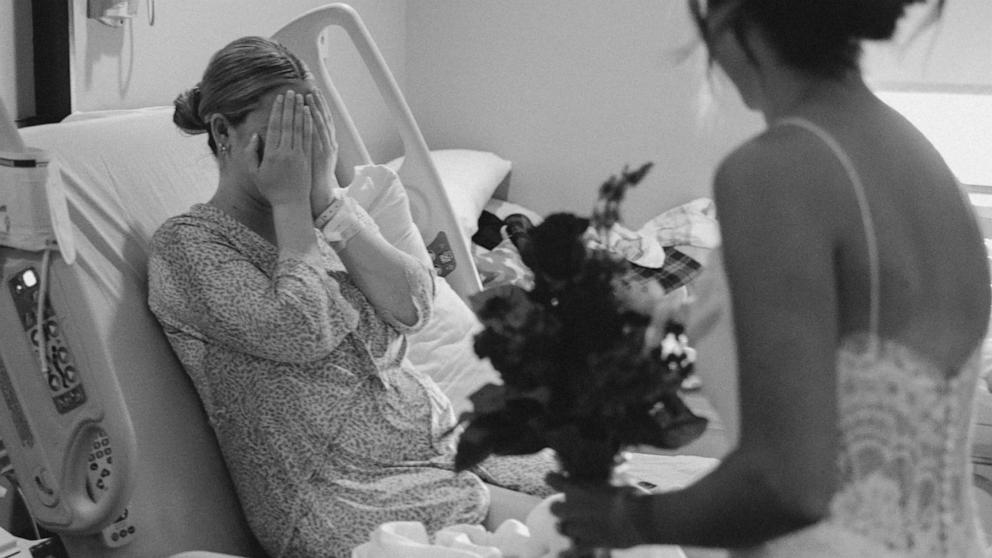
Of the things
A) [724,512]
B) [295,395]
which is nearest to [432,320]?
[295,395]

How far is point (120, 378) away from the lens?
1.86 m

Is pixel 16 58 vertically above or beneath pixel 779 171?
beneath

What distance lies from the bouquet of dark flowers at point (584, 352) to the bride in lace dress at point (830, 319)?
0.16 feet

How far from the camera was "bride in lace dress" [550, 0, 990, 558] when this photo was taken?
0.80 metres

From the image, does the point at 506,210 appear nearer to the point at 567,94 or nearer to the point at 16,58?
the point at 567,94

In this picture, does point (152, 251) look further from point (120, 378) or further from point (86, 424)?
point (86, 424)

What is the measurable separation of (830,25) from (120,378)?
1324 mm

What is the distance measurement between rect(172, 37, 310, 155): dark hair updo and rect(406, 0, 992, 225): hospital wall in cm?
228

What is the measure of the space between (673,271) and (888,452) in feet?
9.25

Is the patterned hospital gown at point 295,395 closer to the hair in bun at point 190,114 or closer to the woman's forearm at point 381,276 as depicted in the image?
the woman's forearm at point 381,276

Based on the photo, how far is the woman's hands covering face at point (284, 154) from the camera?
184cm

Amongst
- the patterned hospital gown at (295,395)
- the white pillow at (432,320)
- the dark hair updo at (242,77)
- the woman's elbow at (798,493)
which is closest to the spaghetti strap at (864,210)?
the woman's elbow at (798,493)

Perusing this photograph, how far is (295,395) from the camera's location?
183cm

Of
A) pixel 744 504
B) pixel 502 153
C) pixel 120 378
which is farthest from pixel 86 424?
pixel 502 153
